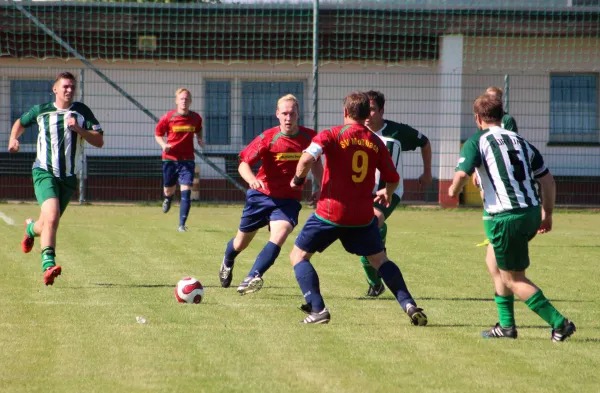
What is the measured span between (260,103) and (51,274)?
13077 millimetres

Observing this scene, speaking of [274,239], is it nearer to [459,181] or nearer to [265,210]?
[265,210]

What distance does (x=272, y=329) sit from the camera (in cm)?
726

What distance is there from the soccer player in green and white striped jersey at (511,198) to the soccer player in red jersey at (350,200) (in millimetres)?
756

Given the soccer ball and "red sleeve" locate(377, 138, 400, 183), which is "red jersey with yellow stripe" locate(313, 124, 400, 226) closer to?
"red sleeve" locate(377, 138, 400, 183)

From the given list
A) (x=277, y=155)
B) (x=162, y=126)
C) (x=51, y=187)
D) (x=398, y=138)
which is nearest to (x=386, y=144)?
(x=398, y=138)

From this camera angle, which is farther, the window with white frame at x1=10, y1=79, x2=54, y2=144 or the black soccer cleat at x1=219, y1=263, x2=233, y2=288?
the window with white frame at x1=10, y1=79, x2=54, y2=144

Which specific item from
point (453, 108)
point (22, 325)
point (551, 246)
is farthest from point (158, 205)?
point (22, 325)

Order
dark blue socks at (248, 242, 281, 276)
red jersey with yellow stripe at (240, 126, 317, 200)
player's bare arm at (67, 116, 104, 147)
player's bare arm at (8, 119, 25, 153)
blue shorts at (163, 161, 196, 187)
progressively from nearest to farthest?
1. dark blue socks at (248, 242, 281, 276)
2. red jersey with yellow stripe at (240, 126, 317, 200)
3. player's bare arm at (67, 116, 104, 147)
4. player's bare arm at (8, 119, 25, 153)
5. blue shorts at (163, 161, 196, 187)

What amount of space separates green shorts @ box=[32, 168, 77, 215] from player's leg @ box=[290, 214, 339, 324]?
2.91 meters

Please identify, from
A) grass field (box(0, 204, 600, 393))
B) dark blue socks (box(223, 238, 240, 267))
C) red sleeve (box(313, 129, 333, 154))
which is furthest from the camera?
dark blue socks (box(223, 238, 240, 267))

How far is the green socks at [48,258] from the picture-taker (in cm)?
895

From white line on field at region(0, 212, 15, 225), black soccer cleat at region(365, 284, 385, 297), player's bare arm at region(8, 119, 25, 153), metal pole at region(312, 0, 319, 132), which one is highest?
metal pole at region(312, 0, 319, 132)

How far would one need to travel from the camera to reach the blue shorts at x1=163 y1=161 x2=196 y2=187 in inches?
623

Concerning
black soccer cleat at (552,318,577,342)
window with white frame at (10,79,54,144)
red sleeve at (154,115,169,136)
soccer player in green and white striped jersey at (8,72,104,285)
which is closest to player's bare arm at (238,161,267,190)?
soccer player in green and white striped jersey at (8,72,104,285)
